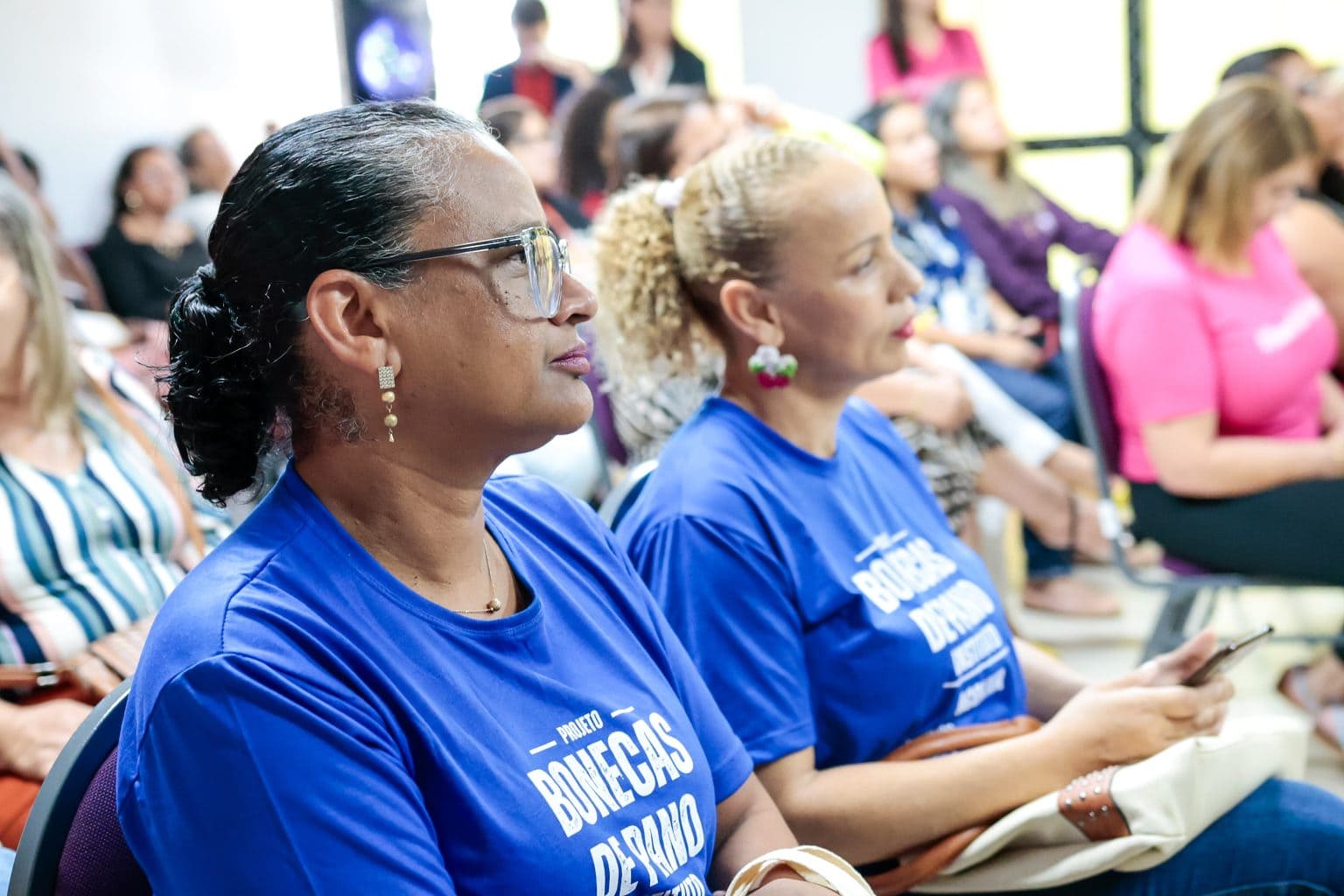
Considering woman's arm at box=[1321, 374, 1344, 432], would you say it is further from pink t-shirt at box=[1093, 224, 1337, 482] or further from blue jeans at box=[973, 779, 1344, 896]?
blue jeans at box=[973, 779, 1344, 896]

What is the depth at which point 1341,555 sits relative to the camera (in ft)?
8.13

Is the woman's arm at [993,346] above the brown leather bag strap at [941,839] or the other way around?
the other way around

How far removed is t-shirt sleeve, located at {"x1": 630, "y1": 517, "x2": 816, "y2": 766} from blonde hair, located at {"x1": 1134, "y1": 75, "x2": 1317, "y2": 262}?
1.63 metres

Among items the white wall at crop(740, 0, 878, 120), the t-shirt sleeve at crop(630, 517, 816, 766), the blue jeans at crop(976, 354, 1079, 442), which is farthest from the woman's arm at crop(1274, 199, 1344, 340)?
the white wall at crop(740, 0, 878, 120)

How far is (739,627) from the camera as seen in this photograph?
1348 millimetres

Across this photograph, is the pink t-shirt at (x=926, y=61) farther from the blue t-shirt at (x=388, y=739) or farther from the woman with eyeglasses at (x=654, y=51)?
the blue t-shirt at (x=388, y=739)

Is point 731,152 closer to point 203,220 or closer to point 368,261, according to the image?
point 368,261

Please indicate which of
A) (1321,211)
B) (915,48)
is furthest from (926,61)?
(1321,211)

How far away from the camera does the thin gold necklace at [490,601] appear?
1067mm

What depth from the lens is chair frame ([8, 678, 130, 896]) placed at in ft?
3.11

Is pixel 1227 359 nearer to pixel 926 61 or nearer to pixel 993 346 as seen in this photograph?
pixel 993 346

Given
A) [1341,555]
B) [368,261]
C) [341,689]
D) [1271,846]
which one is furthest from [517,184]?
[1341,555]

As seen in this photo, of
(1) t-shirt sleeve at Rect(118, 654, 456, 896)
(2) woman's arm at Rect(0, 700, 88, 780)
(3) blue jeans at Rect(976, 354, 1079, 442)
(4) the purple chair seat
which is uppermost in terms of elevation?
(1) t-shirt sleeve at Rect(118, 654, 456, 896)

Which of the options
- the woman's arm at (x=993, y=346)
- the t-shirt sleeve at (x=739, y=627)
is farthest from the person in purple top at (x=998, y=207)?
the t-shirt sleeve at (x=739, y=627)
